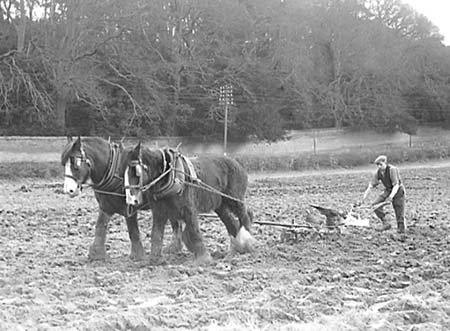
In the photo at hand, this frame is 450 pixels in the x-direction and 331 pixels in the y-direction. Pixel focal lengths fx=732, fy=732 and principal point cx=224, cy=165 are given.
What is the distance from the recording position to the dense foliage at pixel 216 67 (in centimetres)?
3606

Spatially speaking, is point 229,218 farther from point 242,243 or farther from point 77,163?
point 77,163

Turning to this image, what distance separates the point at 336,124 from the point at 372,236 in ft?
132

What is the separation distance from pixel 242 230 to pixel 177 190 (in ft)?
5.62

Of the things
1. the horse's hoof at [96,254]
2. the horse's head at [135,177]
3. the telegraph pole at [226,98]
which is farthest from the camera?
the telegraph pole at [226,98]

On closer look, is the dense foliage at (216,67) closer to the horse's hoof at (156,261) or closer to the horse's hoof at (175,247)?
the horse's hoof at (175,247)

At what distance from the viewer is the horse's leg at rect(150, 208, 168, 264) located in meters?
9.41

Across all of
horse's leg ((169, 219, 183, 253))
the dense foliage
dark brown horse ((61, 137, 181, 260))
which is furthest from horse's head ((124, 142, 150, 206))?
the dense foliage

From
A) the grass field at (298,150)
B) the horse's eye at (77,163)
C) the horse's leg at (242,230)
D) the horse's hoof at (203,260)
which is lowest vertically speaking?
the grass field at (298,150)

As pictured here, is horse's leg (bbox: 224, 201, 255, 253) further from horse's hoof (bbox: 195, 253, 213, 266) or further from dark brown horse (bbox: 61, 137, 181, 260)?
dark brown horse (bbox: 61, 137, 181, 260)

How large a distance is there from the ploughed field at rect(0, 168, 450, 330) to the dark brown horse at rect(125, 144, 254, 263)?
1.10ft

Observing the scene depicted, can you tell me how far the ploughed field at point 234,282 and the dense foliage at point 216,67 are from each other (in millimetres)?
22954

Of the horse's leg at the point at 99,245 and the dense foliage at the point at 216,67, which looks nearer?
the horse's leg at the point at 99,245

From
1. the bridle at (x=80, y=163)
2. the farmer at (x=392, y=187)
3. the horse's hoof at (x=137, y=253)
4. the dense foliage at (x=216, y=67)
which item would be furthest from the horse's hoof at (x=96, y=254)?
the dense foliage at (x=216, y=67)

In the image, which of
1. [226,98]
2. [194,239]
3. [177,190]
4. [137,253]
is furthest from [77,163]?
[226,98]
